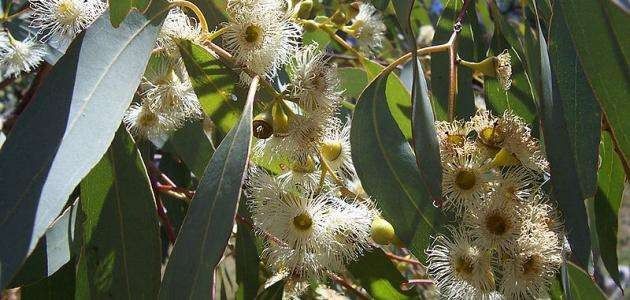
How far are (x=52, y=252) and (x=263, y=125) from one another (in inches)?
20.0

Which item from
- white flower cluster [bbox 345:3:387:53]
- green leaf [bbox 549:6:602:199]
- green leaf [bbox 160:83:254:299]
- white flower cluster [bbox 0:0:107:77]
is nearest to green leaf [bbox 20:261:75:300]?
white flower cluster [bbox 0:0:107:77]

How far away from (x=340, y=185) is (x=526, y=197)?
333 millimetres

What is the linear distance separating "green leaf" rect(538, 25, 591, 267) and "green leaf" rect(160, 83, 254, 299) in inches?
18.5

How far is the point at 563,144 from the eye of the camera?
1.26 m

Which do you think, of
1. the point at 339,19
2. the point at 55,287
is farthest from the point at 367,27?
the point at 55,287

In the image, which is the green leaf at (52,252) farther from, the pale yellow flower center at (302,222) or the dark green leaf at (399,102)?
the dark green leaf at (399,102)

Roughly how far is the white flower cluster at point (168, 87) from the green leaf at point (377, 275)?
1.43ft

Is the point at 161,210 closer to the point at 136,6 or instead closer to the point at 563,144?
the point at 136,6

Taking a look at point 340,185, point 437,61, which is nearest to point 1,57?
point 340,185

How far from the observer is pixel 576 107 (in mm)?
1310

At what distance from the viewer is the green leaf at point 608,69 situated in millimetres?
1168

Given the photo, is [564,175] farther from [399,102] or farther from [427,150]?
[399,102]

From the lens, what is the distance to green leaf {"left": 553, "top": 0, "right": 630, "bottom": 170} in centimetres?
117

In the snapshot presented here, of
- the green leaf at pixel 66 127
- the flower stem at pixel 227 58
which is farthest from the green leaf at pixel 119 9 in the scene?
the flower stem at pixel 227 58
